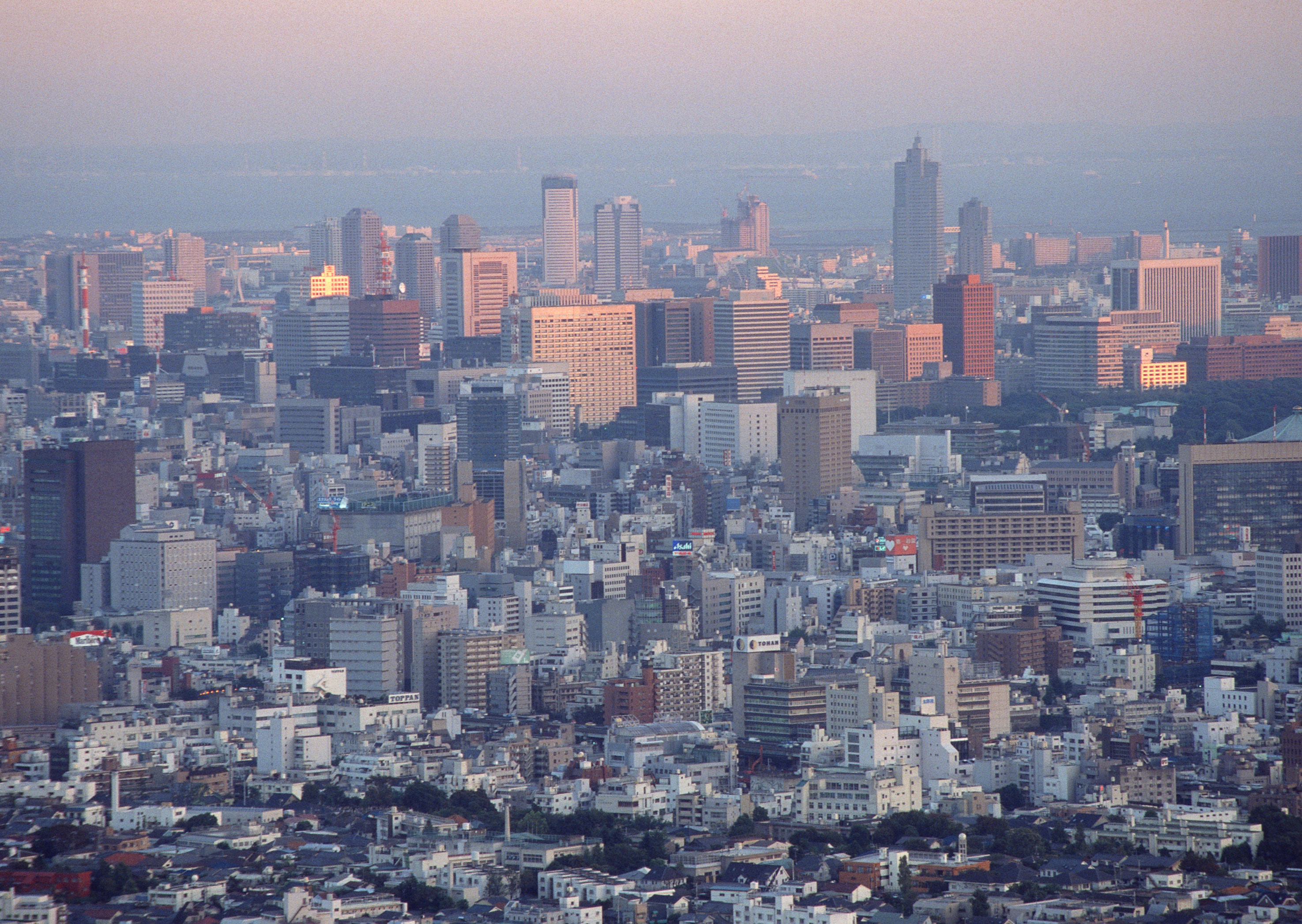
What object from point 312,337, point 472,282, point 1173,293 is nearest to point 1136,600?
point 312,337

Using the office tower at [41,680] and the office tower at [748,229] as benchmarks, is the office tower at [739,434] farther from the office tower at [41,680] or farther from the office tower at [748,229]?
the office tower at [41,680]

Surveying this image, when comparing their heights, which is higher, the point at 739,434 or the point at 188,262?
the point at 188,262

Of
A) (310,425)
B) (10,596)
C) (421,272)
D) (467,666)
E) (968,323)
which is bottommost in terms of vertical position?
(467,666)

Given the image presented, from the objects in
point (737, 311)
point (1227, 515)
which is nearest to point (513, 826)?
point (1227, 515)

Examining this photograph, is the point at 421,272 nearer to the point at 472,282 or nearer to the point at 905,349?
the point at 472,282

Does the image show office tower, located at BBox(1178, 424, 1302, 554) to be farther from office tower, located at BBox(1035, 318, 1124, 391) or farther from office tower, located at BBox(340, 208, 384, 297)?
office tower, located at BBox(340, 208, 384, 297)

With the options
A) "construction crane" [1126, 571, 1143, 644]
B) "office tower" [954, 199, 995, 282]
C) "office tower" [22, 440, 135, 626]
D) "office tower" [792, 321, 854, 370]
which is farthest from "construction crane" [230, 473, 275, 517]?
"office tower" [954, 199, 995, 282]

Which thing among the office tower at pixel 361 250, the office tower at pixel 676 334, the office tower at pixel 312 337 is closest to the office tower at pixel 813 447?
the office tower at pixel 676 334

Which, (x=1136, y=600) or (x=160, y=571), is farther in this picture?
(x=160, y=571)
